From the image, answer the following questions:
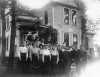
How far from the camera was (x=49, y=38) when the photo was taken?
5.59ft

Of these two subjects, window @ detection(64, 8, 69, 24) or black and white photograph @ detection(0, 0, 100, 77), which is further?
window @ detection(64, 8, 69, 24)

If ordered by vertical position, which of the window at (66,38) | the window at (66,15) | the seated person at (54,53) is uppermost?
the window at (66,15)

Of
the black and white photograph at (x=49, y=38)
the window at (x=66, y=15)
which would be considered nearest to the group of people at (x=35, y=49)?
the black and white photograph at (x=49, y=38)

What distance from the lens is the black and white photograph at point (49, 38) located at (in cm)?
→ 157

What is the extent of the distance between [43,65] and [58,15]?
1.62 ft

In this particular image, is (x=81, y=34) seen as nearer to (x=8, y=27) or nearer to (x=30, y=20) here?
(x=30, y=20)

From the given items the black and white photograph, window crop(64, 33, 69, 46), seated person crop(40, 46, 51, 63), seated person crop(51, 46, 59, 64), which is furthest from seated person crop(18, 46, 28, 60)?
window crop(64, 33, 69, 46)

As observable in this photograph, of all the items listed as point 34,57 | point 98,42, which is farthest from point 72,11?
point 34,57

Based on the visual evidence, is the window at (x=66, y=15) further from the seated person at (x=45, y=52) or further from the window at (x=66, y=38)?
the seated person at (x=45, y=52)

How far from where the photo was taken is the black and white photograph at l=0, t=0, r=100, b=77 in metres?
1.57

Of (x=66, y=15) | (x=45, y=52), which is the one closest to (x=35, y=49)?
(x=45, y=52)

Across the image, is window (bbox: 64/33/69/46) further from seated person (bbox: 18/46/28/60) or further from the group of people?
seated person (bbox: 18/46/28/60)

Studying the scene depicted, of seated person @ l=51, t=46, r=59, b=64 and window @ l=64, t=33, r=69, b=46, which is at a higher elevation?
window @ l=64, t=33, r=69, b=46

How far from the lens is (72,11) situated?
1.84 m
